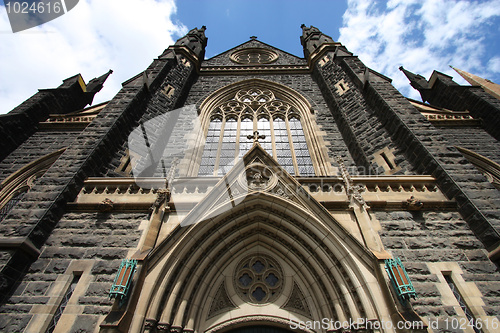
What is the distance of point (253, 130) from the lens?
10.2 m

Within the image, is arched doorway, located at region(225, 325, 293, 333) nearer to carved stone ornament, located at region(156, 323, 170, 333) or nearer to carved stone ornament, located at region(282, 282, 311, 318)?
carved stone ornament, located at region(282, 282, 311, 318)

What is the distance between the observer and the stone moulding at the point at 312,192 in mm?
5270

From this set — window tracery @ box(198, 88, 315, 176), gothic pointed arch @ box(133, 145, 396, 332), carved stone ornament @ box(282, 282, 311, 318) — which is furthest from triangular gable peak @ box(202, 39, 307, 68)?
carved stone ornament @ box(282, 282, 311, 318)

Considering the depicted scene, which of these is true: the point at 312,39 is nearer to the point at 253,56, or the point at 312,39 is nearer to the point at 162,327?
the point at 253,56

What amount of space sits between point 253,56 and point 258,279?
16585 mm

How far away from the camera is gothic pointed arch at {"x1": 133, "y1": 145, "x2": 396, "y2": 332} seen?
162 inches

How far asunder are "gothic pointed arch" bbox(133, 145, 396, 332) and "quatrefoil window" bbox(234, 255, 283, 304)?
0.02 metres

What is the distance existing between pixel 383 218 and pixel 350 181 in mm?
956

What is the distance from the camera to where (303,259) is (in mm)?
5039

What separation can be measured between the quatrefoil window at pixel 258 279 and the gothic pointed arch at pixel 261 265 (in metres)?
0.02

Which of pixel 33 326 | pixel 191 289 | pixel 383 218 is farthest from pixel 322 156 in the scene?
pixel 33 326

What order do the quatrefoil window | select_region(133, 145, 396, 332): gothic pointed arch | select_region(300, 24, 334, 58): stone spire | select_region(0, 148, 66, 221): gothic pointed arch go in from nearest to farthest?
select_region(133, 145, 396, 332): gothic pointed arch → the quatrefoil window → select_region(0, 148, 66, 221): gothic pointed arch → select_region(300, 24, 334, 58): stone spire

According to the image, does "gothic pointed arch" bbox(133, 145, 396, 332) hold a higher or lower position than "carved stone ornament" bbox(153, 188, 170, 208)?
lower

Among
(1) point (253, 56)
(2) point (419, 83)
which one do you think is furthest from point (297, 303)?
(1) point (253, 56)
